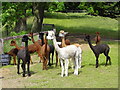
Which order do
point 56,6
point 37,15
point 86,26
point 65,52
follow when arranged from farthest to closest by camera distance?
point 86,26 < point 37,15 < point 56,6 < point 65,52

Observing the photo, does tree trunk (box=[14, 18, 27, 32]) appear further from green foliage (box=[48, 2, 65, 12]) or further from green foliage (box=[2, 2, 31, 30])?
green foliage (box=[2, 2, 31, 30])

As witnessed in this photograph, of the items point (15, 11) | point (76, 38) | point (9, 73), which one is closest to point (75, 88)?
point (9, 73)

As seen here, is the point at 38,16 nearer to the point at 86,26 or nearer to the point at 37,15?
the point at 37,15

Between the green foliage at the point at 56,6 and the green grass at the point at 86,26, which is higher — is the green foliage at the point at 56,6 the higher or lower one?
the higher one

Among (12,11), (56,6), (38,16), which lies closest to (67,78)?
(12,11)

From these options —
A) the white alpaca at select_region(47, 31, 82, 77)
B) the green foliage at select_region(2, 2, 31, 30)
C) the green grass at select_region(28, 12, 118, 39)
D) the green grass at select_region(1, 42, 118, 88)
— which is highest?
the green foliage at select_region(2, 2, 31, 30)

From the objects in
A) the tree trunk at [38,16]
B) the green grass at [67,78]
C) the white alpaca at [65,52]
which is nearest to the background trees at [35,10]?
the tree trunk at [38,16]

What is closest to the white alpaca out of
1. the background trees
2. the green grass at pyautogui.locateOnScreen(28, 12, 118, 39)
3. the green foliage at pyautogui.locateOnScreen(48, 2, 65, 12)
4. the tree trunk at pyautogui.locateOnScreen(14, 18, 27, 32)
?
the background trees

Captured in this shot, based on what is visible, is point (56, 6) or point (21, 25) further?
point (21, 25)

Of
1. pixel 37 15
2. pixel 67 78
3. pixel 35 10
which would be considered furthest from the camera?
pixel 37 15

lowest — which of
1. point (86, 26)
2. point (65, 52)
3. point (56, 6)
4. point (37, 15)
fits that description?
point (86, 26)

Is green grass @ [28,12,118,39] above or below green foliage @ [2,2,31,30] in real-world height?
below

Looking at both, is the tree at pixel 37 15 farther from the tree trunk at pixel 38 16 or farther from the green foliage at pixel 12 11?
the green foliage at pixel 12 11

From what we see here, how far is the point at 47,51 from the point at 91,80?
284 centimetres
